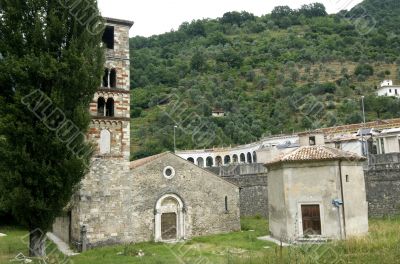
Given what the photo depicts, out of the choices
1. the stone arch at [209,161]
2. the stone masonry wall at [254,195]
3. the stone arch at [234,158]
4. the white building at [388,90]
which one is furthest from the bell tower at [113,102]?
the white building at [388,90]

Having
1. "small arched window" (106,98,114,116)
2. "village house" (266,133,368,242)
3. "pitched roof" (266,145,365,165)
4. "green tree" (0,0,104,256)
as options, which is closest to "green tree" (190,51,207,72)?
"small arched window" (106,98,114,116)

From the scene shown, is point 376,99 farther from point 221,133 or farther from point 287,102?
point 221,133

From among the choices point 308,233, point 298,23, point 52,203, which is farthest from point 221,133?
point 298,23

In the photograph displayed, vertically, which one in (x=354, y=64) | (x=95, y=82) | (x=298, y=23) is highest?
(x=298, y=23)

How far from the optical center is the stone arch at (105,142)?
66.0ft

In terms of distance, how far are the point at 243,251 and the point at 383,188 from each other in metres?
13.6

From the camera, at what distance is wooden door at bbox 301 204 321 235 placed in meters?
18.6

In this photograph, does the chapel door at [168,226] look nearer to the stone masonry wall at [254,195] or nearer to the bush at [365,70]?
the stone masonry wall at [254,195]

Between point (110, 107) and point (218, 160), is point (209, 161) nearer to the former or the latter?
point (218, 160)

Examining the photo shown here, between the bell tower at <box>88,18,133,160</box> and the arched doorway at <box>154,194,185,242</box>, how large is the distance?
11.2 ft

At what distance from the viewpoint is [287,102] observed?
7400 centimetres

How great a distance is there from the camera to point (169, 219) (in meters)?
21.6

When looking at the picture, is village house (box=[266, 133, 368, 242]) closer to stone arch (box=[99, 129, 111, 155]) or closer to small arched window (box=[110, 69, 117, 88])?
stone arch (box=[99, 129, 111, 155])

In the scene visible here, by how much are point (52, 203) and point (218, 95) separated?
71016mm
